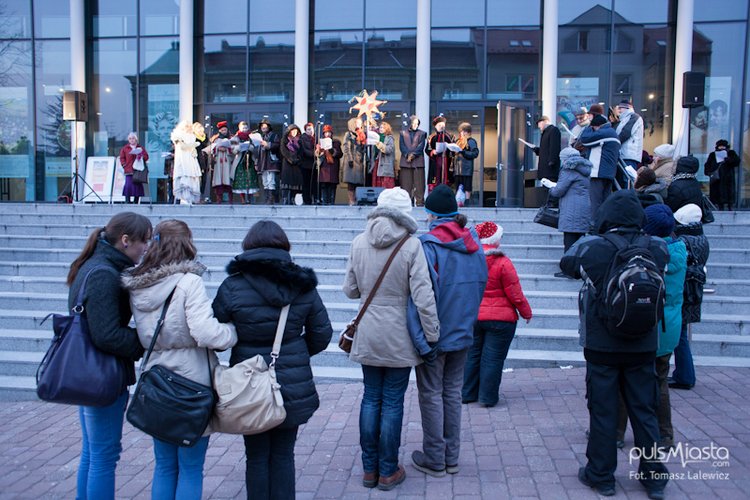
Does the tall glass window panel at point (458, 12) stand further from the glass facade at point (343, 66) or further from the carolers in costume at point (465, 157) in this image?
the carolers in costume at point (465, 157)

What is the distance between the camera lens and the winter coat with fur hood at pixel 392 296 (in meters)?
3.94

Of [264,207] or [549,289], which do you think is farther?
[264,207]

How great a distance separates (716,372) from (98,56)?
63.6 feet

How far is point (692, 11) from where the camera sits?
16.5 metres

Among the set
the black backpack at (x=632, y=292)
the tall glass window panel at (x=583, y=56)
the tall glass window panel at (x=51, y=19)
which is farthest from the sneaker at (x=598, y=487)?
the tall glass window panel at (x=51, y=19)

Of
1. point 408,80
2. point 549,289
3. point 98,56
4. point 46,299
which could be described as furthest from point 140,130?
point 549,289

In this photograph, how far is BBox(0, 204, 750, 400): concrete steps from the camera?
6910 mm

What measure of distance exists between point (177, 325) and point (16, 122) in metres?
20.0

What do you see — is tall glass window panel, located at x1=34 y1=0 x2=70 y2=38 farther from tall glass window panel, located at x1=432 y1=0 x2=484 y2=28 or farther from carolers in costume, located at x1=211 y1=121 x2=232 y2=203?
tall glass window panel, located at x1=432 y1=0 x2=484 y2=28

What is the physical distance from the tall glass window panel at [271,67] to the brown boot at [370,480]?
1567cm

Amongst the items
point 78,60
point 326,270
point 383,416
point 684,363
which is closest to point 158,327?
point 383,416

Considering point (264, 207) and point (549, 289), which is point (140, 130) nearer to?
point (264, 207)

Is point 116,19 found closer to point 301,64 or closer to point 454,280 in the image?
point 301,64

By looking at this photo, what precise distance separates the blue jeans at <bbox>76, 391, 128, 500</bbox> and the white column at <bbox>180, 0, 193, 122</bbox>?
16148mm
